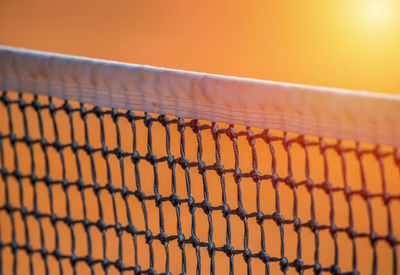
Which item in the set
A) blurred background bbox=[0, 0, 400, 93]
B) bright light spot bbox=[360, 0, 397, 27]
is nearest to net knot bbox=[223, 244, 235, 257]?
blurred background bbox=[0, 0, 400, 93]

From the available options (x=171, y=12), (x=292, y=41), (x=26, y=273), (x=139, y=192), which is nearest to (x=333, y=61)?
(x=292, y=41)

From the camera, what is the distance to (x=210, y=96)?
1.54 feet

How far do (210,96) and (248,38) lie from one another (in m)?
1.73

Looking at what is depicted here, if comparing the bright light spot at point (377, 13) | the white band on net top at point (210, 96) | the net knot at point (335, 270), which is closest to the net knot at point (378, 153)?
the white band on net top at point (210, 96)

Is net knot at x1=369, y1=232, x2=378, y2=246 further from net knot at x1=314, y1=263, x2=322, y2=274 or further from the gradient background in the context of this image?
the gradient background

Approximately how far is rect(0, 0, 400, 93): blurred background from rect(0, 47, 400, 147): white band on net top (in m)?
1.60

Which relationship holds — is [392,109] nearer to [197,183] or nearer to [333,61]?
[197,183]

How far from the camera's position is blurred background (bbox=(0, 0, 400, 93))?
212 cm

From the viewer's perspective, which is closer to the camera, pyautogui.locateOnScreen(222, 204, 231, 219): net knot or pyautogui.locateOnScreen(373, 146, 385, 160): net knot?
pyautogui.locateOnScreen(373, 146, 385, 160): net knot

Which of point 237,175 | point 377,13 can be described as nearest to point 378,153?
point 237,175

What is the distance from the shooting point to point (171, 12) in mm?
2154

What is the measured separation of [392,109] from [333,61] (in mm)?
1797

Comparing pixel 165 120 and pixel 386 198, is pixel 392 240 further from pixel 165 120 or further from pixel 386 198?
pixel 165 120

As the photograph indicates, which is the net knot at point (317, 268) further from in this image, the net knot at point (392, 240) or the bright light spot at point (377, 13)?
the bright light spot at point (377, 13)
